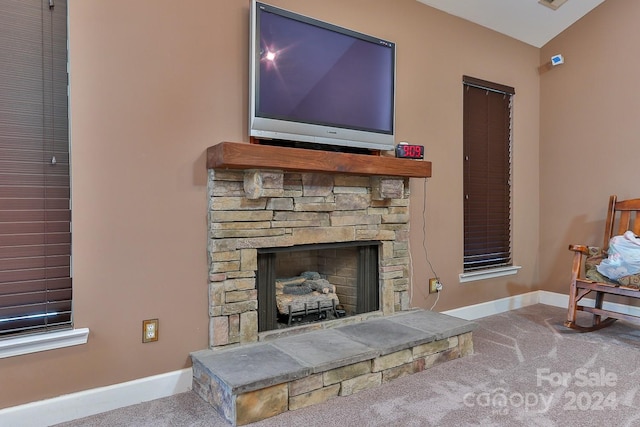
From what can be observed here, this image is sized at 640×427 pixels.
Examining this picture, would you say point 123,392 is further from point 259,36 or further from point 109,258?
point 259,36

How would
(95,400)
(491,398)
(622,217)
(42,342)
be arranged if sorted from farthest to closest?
(622,217) → (491,398) → (95,400) → (42,342)

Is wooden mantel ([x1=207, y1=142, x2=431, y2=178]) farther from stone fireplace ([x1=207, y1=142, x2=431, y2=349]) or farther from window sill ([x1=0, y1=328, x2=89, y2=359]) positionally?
window sill ([x1=0, y1=328, x2=89, y2=359])

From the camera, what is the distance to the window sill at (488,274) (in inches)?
129

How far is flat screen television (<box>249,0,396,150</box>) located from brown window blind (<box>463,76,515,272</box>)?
104 cm

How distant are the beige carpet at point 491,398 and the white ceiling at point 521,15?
2553 millimetres

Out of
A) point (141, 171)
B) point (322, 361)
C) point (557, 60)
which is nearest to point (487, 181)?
point (557, 60)

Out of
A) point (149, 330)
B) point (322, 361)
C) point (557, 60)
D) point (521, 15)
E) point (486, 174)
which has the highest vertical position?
point (521, 15)

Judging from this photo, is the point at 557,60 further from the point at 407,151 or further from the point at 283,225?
the point at 283,225

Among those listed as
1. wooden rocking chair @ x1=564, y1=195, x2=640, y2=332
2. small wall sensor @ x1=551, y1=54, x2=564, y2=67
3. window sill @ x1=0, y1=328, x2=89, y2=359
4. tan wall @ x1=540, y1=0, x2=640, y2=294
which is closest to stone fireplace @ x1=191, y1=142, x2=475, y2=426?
window sill @ x1=0, y1=328, x2=89, y2=359

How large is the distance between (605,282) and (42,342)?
11.1 feet

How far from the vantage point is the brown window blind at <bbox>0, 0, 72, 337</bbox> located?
1.72m

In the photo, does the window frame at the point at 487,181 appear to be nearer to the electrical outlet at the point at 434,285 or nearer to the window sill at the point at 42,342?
the electrical outlet at the point at 434,285

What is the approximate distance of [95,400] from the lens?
1.84m

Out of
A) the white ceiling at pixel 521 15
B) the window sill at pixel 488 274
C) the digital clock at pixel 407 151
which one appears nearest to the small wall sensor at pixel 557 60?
the white ceiling at pixel 521 15
